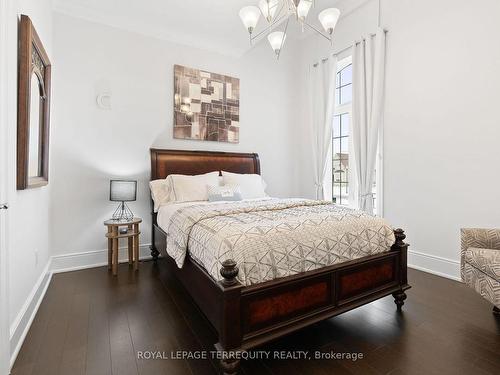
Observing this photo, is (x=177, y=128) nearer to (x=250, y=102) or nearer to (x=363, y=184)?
(x=250, y=102)

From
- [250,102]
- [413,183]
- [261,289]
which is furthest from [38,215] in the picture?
[413,183]

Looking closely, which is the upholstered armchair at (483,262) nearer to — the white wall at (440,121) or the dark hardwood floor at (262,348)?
the dark hardwood floor at (262,348)

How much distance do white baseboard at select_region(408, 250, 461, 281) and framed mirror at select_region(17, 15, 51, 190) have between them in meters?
3.83

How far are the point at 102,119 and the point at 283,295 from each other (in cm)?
307

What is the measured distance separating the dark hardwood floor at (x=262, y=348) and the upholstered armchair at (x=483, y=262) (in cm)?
26

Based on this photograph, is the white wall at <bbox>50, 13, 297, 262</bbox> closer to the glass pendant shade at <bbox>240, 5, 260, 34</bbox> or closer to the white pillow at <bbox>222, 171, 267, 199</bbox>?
the white pillow at <bbox>222, 171, 267, 199</bbox>

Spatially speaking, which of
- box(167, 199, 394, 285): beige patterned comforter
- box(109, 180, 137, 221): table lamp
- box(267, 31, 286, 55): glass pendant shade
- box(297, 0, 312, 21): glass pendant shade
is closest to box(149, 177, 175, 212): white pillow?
box(109, 180, 137, 221): table lamp

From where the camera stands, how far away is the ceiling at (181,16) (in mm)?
3096

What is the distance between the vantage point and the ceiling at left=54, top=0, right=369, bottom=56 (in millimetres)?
3096

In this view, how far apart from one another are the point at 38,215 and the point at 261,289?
2203 mm

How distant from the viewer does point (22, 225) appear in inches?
75.2

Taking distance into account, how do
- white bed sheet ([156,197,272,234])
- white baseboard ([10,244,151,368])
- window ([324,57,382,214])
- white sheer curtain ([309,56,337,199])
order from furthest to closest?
white sheer curtain ([309,56,337,199]), window ([324,57,382,214]), white bed sheet ([156,197,272,234]), white baseboard ([10,244,151,368])

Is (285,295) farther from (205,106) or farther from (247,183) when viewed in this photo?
(205,106)

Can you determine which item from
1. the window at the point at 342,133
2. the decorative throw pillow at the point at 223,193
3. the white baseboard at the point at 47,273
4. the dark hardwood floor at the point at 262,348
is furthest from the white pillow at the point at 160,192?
the window at the point at 342,133
